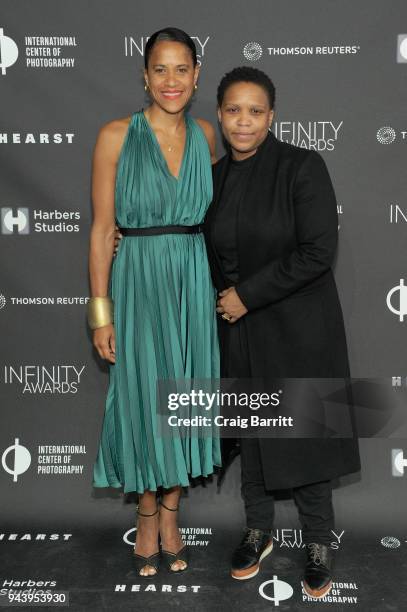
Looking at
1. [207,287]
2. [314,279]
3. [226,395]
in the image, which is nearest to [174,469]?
[226,395]

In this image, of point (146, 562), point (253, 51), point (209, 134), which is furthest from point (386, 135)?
point (146, 562)

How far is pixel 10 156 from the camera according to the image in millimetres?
2793

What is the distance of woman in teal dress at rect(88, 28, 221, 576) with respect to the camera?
2246mm

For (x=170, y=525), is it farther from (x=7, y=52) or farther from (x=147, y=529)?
(x=7, y=52)

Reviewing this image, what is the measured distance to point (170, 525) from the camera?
2559 millimetres

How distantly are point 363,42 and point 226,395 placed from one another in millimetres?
1464

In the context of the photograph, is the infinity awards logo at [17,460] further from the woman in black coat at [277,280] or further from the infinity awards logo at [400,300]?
the infinity awards logo at [400,300]

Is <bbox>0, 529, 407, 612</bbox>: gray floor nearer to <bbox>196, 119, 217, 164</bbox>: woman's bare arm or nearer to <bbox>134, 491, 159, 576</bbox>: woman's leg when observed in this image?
<bbox>134, 491, 159, 576</bbox>: woman's leg

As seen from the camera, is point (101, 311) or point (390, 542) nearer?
point (101, 311)

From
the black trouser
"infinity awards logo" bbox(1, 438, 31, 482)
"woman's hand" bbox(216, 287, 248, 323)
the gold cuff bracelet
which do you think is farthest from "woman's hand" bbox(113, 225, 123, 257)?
"infinity awards logo" bbox(1, 438, 31, 482)

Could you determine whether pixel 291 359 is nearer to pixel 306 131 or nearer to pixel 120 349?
pixel 120 349

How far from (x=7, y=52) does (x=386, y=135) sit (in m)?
1.54

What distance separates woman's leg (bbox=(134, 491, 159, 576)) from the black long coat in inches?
17.6

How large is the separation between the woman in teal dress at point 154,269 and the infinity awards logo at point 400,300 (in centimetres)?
86
